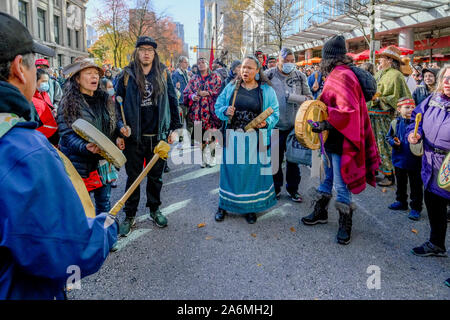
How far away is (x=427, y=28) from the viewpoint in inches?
837

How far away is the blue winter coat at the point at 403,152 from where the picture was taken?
179 inches

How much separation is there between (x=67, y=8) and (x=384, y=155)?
49977 mm

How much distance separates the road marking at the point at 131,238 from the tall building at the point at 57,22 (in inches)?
1261

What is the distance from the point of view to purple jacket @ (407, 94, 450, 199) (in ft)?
10.5

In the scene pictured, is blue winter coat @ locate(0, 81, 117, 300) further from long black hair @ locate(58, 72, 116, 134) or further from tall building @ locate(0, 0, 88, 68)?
tall building @ locate(0, 0, 88, 68)

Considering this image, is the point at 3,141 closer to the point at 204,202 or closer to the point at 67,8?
the point at 204,202

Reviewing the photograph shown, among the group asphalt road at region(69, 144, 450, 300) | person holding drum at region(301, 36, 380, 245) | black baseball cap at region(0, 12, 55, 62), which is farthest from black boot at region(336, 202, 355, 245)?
black baseball cap at region(0, 12, 55, 62)

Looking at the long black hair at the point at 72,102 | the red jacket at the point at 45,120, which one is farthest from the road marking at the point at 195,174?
the long black hair at the point at 72,102

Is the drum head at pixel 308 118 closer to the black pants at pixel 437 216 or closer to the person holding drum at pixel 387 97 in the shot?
the black pants at pixel 437 216

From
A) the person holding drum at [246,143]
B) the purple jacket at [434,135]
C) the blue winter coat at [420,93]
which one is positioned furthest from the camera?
the blue winter coat at [420,93]

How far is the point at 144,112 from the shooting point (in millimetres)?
4051

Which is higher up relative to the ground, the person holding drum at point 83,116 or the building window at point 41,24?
the building window at point 41,24

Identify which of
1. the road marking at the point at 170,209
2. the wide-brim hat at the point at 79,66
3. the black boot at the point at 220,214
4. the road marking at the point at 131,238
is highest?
the wide-brim hat at the point at 79,66

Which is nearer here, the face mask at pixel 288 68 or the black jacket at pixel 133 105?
the black jacket at pixel 133 105
